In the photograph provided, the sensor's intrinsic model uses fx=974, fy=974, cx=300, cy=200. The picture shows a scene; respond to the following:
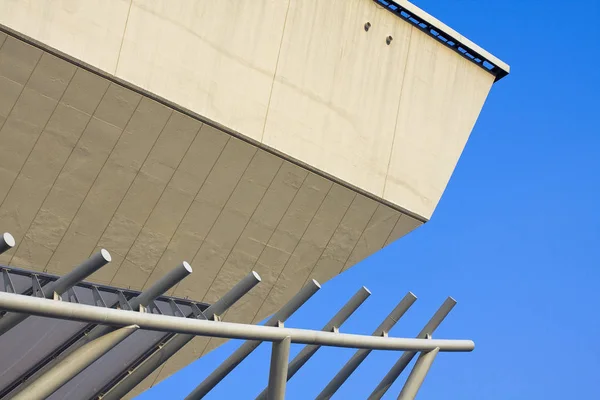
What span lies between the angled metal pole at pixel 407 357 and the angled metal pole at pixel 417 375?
0.57 ft

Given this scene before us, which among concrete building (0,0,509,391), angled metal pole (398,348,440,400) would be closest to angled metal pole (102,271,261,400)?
angled metal pole (398,348,440,400)

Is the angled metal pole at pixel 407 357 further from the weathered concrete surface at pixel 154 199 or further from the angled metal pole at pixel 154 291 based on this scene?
the weathered concrete surface at pixel 154 199

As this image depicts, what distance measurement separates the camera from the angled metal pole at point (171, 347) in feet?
42.5

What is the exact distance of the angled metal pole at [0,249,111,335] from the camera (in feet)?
37.3

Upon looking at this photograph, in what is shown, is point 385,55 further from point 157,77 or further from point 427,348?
point 427,348

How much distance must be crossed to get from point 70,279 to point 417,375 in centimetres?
695

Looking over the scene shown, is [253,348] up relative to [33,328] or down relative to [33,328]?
up

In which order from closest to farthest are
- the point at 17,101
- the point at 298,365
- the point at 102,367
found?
the point at 298,365 → the point at 102,367 → the point at 17,101

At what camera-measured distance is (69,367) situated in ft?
40.4

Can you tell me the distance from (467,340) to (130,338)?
577cm

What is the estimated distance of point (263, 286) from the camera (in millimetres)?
24875

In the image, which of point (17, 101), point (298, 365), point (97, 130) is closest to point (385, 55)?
point (97, 130)

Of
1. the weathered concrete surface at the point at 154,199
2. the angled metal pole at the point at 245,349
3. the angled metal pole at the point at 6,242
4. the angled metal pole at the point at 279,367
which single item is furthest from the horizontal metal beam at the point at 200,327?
the weathered concrete surface at the point at 154,199

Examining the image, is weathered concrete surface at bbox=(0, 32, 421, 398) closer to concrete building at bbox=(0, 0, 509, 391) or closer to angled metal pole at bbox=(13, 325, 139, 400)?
concrete building at bbox=(0, 0, 509, 391)
